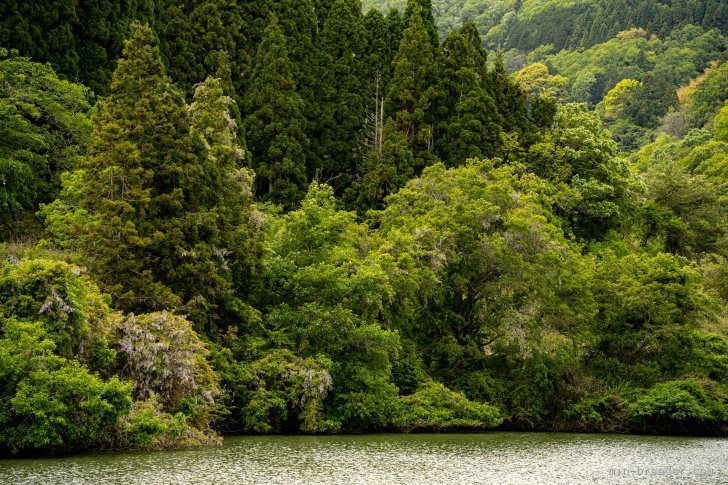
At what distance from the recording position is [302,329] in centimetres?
2778

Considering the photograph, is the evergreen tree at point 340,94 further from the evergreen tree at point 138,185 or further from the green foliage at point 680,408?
the green foliage at point 680,408

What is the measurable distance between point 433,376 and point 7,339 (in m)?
17.9

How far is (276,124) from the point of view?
42.7 m

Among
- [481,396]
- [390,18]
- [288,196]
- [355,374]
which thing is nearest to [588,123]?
[390,18]

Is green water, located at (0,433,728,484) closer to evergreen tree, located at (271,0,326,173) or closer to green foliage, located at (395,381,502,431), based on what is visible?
green foliage, located at (395,381,502,431)

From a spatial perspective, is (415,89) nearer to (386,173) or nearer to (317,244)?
(386,173)

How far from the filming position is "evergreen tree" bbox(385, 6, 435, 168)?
4488cm

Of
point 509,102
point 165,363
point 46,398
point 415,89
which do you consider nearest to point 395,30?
point 415,89

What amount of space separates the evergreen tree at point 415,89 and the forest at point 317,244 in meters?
0.16

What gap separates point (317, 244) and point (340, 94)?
776 inches

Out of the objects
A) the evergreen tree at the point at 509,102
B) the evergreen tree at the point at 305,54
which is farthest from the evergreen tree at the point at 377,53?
the evergreen tree at the point at 509,102

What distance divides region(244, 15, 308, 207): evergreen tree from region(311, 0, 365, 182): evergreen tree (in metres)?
2.56

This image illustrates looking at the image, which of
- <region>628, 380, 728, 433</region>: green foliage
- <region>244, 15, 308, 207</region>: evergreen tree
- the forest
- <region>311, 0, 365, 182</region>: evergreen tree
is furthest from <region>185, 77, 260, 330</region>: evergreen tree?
<region>311, 0, 365, 182</region>: evergreen tree

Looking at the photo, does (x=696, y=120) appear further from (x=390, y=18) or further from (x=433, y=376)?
(x=433, y=376)
